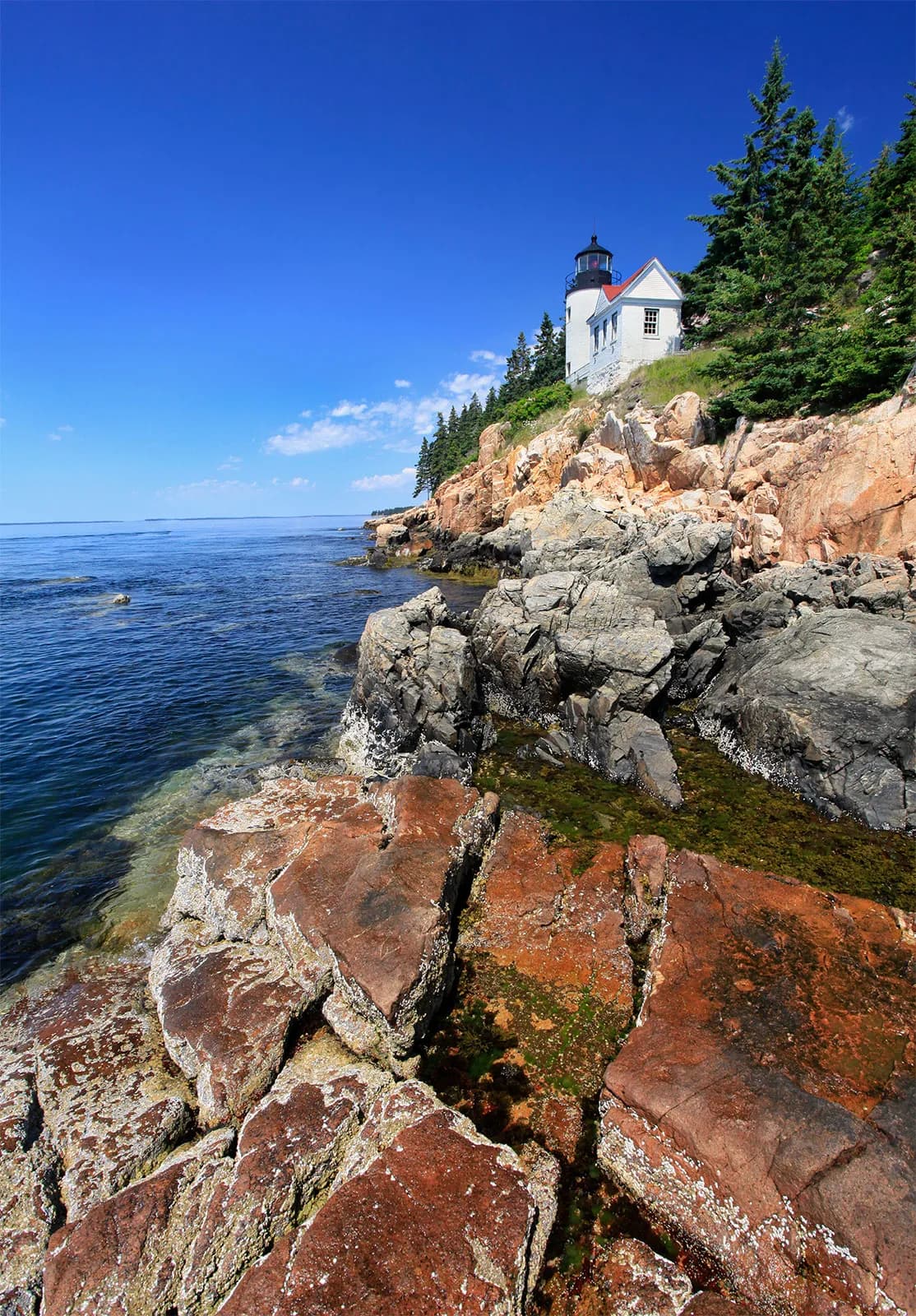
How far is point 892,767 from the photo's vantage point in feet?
40.1

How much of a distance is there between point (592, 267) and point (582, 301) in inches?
256

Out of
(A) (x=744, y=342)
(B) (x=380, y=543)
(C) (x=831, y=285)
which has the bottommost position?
(B) (x=380, y=543)

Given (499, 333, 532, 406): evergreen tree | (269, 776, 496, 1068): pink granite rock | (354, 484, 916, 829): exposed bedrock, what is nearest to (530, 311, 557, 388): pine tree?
(499, 333, 532, 406): evergreen tree

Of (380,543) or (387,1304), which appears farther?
(380,543)

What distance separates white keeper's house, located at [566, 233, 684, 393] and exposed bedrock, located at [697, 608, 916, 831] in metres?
42.5

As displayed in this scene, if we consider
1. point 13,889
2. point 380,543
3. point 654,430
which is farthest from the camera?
point 380,543

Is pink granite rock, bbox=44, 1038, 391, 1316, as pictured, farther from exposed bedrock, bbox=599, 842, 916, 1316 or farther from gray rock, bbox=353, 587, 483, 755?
gray rock, bbox=353, 587, 483, 755

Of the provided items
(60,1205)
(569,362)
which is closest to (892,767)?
(60,1205)

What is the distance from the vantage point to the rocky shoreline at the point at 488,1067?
4.47m

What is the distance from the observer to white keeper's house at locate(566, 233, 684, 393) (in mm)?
47156

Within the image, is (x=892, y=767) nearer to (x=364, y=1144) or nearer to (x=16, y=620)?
(x=364, y=1144)

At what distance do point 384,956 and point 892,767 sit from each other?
39.8 feet

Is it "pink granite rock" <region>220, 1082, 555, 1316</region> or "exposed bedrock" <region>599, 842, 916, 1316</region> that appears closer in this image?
"pink granite rock" <region>220, 1082, 555, 1316</region>

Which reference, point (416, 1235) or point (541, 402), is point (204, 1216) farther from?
point (541, 402)
